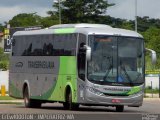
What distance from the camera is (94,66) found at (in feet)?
94.5

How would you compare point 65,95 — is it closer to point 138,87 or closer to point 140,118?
point 138,87

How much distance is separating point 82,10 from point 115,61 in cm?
8475

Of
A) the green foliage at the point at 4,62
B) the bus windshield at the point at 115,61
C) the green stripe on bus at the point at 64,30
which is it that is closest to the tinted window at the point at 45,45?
the green stripe on bus at the point at 64,30

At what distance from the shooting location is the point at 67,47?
30062 millimetres

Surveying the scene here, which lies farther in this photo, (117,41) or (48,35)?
(48,35)

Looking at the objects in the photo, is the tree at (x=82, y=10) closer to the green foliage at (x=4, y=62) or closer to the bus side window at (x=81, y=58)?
the green foliage at (x=4, y=62)

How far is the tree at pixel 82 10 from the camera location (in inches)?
4380

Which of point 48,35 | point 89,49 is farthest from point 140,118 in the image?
point 48,35

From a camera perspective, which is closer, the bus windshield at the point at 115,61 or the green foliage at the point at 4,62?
the bus windshield at the point at 115,61

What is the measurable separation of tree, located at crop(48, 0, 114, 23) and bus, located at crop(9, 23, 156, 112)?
79.6 meters

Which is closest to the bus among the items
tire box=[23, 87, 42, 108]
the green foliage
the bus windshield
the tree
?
the bus windshield

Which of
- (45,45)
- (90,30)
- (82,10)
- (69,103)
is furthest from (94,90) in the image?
(82,10)

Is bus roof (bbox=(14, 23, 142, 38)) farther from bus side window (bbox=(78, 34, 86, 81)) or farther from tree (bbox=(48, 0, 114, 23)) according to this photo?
tree (bbox=(48, 0, 114, 23))

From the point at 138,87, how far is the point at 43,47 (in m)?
5.16
